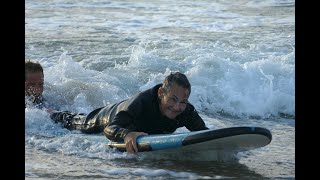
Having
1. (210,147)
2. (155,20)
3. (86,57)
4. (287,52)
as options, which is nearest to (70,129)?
(210,147)

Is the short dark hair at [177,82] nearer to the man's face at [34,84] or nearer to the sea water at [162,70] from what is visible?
the sea water at [162,70]

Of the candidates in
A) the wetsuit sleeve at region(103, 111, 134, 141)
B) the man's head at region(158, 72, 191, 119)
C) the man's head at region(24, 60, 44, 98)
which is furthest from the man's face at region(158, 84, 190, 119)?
the man's head at region(24, 60, 44, 98)

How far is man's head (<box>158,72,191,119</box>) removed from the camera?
259 inches

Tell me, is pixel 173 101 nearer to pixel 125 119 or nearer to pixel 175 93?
pixel 175 93

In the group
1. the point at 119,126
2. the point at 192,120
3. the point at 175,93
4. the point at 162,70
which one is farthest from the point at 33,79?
the point at 162,70

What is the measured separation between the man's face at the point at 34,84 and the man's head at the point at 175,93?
229 centimetres

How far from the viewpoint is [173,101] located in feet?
21.8

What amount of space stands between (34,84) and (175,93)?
257 cm

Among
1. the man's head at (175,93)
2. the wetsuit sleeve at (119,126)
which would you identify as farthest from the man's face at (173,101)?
the wetsuit sleeve at (119,126)

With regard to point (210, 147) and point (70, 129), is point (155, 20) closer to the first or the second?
point (70, 129)

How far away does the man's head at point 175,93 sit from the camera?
21.6ft
